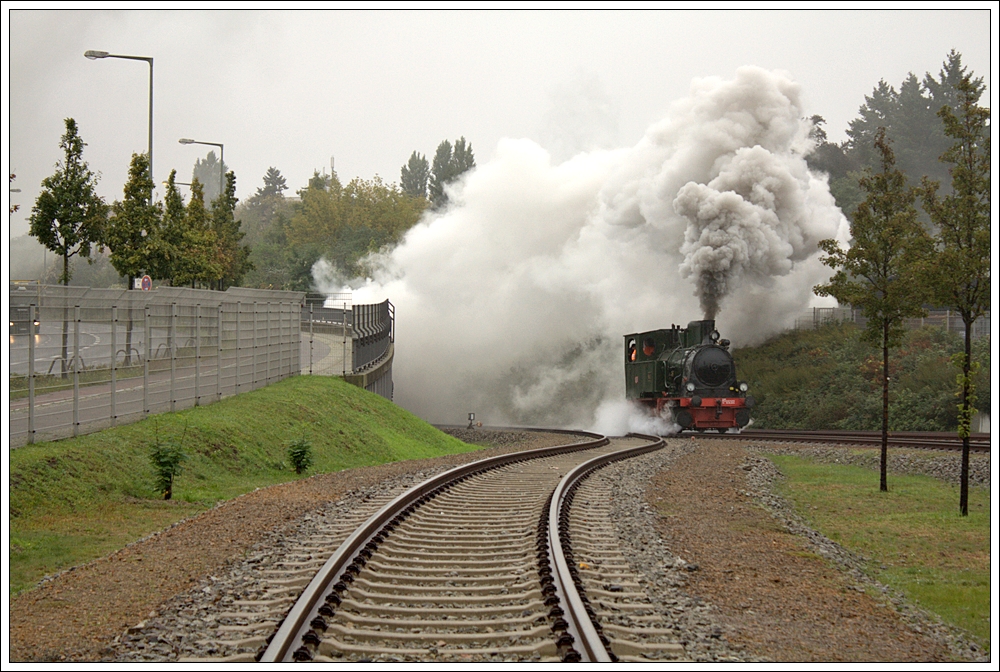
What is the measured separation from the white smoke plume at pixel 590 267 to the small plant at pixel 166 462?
73.1ft

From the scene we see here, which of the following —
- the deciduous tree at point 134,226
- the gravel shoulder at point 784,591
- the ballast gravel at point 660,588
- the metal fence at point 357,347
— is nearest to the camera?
the ballast gravel at point 660,588

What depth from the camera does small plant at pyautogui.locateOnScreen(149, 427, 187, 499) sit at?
497 inches

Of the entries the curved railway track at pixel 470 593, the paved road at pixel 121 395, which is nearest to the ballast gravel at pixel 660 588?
the curved railway track at pixel 470 593

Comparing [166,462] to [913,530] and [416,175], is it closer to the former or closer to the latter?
[913,530]

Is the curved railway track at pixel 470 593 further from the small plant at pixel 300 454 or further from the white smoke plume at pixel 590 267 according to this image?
the white smoke plume at pixel 590 267

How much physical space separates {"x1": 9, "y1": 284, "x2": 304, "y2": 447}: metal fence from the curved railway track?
5396mm

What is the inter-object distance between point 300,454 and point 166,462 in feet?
13.2

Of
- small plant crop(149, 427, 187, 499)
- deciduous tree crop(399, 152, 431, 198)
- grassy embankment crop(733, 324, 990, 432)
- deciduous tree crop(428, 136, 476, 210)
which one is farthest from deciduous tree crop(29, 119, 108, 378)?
deciduous tree crop(399, 152, 431, 198)

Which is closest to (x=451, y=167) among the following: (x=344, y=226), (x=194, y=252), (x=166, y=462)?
(x=344, y=226)

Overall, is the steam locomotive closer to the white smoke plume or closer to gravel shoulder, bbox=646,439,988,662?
the white smoke plume

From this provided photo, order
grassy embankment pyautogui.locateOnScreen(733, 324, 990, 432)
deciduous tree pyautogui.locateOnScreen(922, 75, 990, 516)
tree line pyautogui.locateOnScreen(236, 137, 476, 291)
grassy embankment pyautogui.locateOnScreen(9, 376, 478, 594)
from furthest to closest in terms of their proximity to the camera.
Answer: tree line pyautogui.locateOnScreen(236, 137, 476, 291) < grassy embankment pyautogui.locateOnScreen(733, 324, 990, 432) < deciduous tree pyautogui.locateOnScreen(922, 75, 990, 516) < grassy embankment pyautogui.locateOnScreen(9, 376, 478, 594)

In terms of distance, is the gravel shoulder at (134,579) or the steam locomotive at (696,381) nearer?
the gravel shoulder at (134,579)

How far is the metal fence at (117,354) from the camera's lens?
1250cm

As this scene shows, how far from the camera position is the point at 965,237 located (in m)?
14.0
